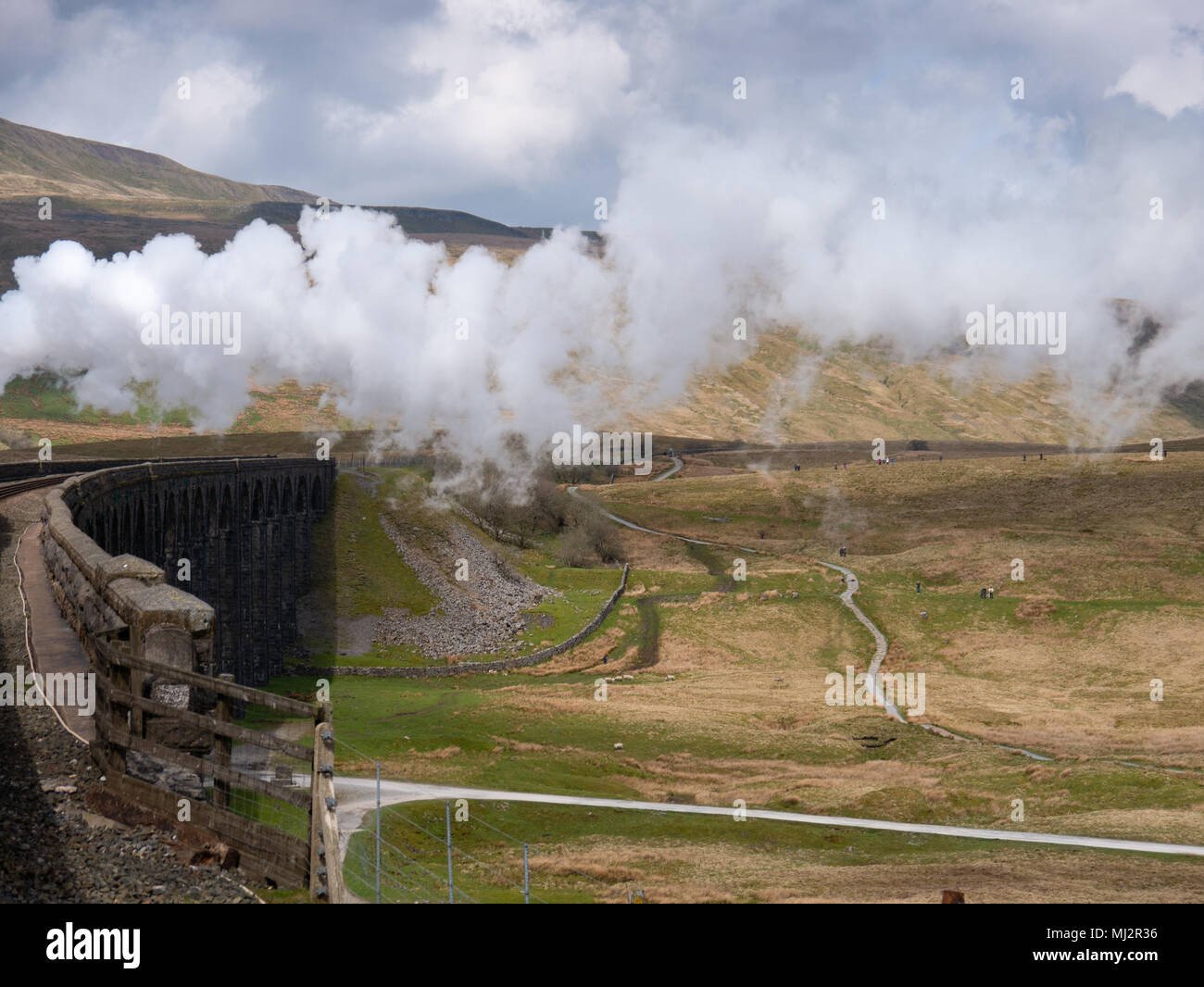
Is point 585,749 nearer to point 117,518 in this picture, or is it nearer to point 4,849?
point 117,518

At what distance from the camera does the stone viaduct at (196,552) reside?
1589cm

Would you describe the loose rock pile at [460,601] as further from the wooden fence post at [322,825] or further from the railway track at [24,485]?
the wooden fence post at [322,825]

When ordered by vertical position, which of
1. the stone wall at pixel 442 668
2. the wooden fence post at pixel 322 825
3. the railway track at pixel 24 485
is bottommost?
the stone wall at pixel 442 668

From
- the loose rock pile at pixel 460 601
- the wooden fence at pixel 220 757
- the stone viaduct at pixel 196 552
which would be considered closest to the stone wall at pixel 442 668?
the loose rock pile at pixel 460 601

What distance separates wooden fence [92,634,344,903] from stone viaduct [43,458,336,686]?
576 mm

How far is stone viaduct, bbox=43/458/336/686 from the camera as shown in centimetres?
1589

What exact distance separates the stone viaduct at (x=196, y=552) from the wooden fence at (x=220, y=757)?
576 mm

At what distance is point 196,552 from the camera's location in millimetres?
66188

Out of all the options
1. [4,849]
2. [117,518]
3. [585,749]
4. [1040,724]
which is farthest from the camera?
[1040,724]

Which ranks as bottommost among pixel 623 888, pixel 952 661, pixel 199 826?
pixel 952 661

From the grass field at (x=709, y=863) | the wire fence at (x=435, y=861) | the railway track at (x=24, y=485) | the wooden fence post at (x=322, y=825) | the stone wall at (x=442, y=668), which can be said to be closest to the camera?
the wooden fence post at (x=322, y=825)
